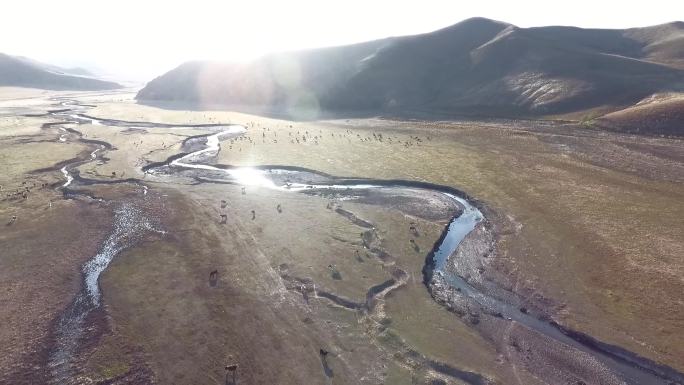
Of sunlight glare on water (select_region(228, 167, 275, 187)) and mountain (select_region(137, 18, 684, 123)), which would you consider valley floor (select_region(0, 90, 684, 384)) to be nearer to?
sunlight glare on water (select_region(228, 167, 275, 187))

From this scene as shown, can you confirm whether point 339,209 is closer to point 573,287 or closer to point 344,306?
point 344,306

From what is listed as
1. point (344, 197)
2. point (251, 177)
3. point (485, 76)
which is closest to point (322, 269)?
point (344, 197)

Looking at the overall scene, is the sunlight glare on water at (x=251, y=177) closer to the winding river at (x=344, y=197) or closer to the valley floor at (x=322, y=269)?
the winding river at (x=344, y=197)

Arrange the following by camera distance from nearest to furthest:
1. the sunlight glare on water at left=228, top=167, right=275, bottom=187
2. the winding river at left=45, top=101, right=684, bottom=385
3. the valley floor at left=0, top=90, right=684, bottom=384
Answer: the valley floor at left=0, top=90, right=684, bottom=384
the winding river at left=45, top=101, right=684, bottom=385
the sunlight glare on water at left=228, top=167, right=275, bottom=187

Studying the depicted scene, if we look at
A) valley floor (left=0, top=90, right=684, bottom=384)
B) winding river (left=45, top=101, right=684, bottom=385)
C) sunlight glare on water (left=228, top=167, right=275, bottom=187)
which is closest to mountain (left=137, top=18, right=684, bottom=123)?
valley floor (left=0, top=90, right=684, bottom=384)

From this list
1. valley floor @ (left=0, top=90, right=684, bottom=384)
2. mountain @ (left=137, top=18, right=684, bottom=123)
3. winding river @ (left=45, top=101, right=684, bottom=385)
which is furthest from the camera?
mountain @ (left=137, top=18, right=684, bottom=123)

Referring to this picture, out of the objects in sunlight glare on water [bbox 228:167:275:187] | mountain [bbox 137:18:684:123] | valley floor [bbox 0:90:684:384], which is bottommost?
valley floor [bbox 0:90:684:384]

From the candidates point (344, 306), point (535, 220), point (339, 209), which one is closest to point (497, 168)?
point (535, 220)
